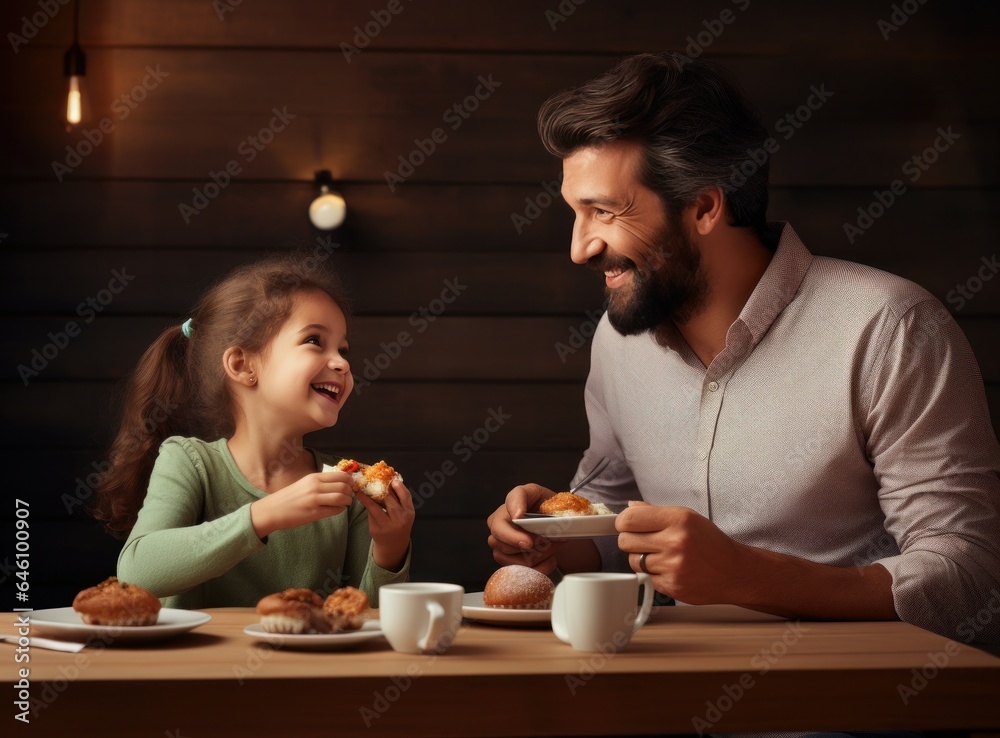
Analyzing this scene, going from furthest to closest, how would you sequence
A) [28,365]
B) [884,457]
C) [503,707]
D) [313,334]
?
[28,365] → [313,334] → [884,457] → [503,707]

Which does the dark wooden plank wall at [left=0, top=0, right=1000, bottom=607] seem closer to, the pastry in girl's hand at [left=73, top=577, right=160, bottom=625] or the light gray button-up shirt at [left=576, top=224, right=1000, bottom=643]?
the light gray button-up shirt at [left=576, top=224, right=1000, bottom=643]

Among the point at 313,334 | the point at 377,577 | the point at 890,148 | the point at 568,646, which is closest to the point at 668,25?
the point at 890,148

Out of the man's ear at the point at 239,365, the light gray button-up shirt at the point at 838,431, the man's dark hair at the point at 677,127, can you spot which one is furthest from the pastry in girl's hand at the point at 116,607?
the man's dark hair at the point at 677,127

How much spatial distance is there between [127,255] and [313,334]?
95 cm

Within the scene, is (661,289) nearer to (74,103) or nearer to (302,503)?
(302,503)

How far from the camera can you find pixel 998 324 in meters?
2.68

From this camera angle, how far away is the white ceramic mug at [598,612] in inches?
40.2

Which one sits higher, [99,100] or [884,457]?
[99,100]

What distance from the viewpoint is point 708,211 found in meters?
1.87

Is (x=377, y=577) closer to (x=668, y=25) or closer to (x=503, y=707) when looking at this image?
(x=503, y=707)

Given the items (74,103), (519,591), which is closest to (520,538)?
(519,591)

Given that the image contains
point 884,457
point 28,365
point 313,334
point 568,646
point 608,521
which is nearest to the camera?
point 568,646

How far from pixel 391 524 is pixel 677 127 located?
857 millimetres

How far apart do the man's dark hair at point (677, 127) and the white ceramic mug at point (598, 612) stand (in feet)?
3.18
